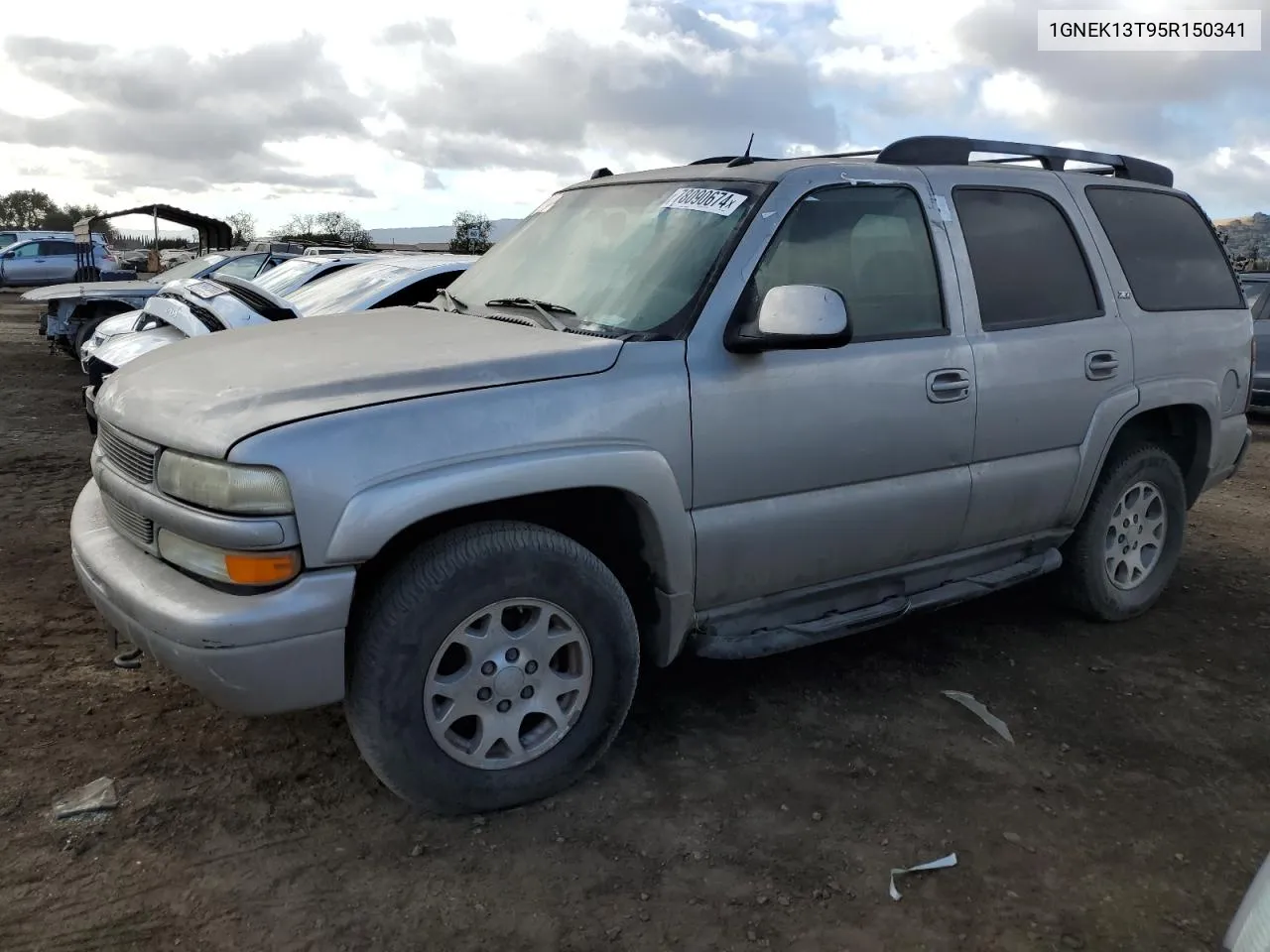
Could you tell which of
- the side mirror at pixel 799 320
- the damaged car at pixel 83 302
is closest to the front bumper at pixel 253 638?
the side mirror at pixel 799 320

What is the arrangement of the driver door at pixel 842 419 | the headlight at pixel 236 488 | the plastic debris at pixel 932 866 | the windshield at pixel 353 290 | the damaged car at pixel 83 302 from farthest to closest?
1. the damaged car at pixel 83 302
2. the windshield at pixel 353 290
3. the driver door at pixel 842 419
4. the plastic debris at pixel 932 866
5. the headlight at pixel 236 488

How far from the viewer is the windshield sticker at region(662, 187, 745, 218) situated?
338cm

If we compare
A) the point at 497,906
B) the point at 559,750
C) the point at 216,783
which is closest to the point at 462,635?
the point at 559,750

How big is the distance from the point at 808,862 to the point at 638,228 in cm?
214

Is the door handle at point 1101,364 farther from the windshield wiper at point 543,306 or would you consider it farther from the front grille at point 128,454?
the front grille at point 128,454

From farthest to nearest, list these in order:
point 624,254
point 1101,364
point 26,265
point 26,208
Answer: point 26,208 < point 26,265 < point 1101,364 < point 624,254

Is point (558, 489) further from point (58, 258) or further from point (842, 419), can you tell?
point (58, 258)

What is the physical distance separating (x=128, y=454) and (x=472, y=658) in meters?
1.19

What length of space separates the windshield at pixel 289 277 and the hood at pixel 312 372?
567 cm

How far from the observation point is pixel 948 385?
3.63 meters

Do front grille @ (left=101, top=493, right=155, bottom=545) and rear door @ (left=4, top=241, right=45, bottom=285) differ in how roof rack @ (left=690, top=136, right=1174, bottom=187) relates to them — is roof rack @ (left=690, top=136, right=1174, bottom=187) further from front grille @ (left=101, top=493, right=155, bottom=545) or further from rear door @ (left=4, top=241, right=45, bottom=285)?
rear door @ (left=4, top=241, right=45, bottom=285)

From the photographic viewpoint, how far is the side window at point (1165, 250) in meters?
4.42

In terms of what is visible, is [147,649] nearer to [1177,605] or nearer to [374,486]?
[374,486]

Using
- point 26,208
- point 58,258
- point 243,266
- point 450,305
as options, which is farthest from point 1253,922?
point 26,208
